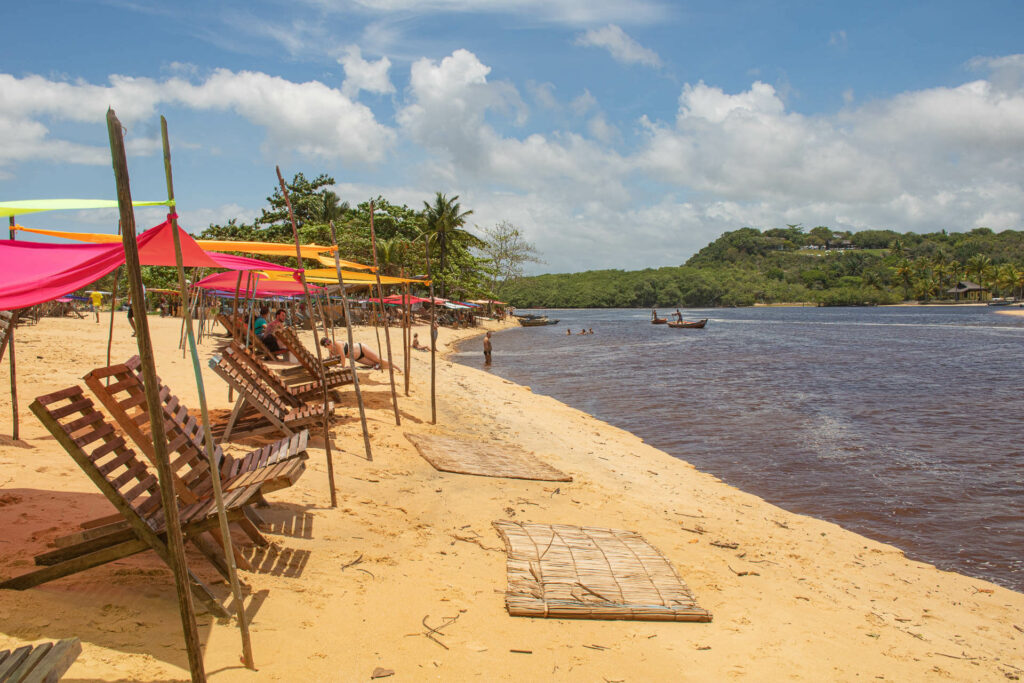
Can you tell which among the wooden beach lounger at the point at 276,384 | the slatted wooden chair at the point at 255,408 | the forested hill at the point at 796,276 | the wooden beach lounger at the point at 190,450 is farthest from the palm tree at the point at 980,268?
the wooden beach lounger at the point at 190,450

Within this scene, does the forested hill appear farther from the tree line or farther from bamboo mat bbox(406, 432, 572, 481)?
bamboo mat bbox(406, 432, 572, 481)

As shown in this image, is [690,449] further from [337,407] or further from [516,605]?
[516,605]

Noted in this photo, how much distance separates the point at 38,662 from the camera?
2.10m

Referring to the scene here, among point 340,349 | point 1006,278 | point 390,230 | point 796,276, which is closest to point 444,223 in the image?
point 390,230

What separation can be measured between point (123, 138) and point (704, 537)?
5.20 m

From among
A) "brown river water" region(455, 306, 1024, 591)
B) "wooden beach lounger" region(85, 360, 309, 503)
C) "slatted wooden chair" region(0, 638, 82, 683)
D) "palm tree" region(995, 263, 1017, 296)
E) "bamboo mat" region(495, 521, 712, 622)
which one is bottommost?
"brown river water" region(455, 306, 1024, 591)

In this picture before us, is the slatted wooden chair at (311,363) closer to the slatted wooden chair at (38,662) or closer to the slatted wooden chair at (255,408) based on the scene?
the slatted wooden chair at (255,408)

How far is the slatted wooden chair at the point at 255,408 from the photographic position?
6142mm

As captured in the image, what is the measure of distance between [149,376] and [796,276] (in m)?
145

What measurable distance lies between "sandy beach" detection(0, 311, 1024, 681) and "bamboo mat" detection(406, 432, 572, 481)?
20 cm

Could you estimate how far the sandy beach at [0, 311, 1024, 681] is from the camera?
304cm

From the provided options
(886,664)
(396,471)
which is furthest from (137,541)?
(886,664)

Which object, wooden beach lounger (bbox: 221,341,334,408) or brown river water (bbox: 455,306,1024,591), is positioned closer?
brown river water (bbox: 455,306,1024,591)

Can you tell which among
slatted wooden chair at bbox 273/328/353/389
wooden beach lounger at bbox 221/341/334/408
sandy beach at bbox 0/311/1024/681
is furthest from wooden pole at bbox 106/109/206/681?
slatted wooden chair at bbox 273/328/353/389
